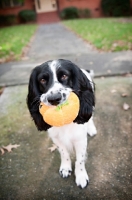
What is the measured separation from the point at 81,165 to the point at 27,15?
2280 centimetres

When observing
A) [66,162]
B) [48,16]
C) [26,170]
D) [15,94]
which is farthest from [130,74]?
[48,16]

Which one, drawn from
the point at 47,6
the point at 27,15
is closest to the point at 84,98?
the point at 27,15

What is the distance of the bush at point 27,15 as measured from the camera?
22.5 metres

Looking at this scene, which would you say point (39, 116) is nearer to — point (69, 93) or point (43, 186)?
point (69, 93)

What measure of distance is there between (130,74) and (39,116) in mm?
3197

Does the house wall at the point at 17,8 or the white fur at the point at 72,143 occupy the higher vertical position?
the white fur at the point at 72,143

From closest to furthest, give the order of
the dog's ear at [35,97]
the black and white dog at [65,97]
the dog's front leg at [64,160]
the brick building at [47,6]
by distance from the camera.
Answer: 1. the black and white dog at [65,97]
2. the dog's ear at [35,97]
3. the dog's front leg at [64,160]
4. the brick building at [47,6]

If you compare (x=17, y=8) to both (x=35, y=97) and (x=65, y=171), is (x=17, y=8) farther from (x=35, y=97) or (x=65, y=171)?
(x=65, y=171)

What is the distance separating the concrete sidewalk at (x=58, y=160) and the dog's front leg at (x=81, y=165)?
0.07m

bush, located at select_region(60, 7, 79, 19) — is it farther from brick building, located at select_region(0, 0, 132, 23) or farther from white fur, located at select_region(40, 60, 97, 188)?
white fur, located at select_region(40, 60, 97, 188)

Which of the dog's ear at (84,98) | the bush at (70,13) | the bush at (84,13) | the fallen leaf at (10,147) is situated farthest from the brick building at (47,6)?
the dog's ear at (84,98)

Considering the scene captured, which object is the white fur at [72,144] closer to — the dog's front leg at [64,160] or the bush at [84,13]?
the dog's front leg at [64,160]

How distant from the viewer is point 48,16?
79.9 feet

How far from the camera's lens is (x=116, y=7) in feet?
A: 66.2
